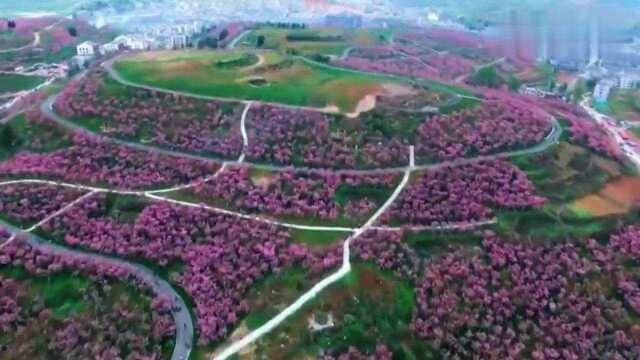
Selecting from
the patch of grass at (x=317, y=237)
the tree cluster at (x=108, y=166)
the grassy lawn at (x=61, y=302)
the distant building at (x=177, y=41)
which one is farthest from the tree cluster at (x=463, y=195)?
the distant building at (x=177, y=41)

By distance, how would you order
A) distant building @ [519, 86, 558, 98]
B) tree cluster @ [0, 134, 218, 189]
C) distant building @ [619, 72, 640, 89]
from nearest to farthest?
1. tree cluster @ [0, 134, 218, 189]
2. distant building @ [519, 86, 558, 98]
3. distant building @ [619, 72, 640, 89]

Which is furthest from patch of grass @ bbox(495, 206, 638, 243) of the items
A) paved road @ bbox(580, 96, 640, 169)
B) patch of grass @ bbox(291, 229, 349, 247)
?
paved road @ bbox(580, 96, 640, 169)

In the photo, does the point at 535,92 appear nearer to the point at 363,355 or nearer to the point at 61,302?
the point at 363,355

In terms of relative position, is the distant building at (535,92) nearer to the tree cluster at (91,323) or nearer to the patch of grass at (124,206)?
the patch of grass at (124,206)

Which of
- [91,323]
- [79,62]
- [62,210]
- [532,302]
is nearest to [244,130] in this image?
[62,210]

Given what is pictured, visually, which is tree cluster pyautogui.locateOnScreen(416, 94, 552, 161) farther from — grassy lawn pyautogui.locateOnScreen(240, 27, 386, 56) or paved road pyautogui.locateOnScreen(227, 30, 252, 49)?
paved road pyautogui.locateOnScreen(227, 30, 252, 49)

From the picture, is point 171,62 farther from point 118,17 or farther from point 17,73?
point 118,17

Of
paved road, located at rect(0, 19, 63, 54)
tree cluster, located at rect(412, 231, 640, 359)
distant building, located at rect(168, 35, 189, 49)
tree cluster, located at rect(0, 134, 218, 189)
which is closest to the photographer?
tree cluster, located at rect(412, 231, 640, 359)
